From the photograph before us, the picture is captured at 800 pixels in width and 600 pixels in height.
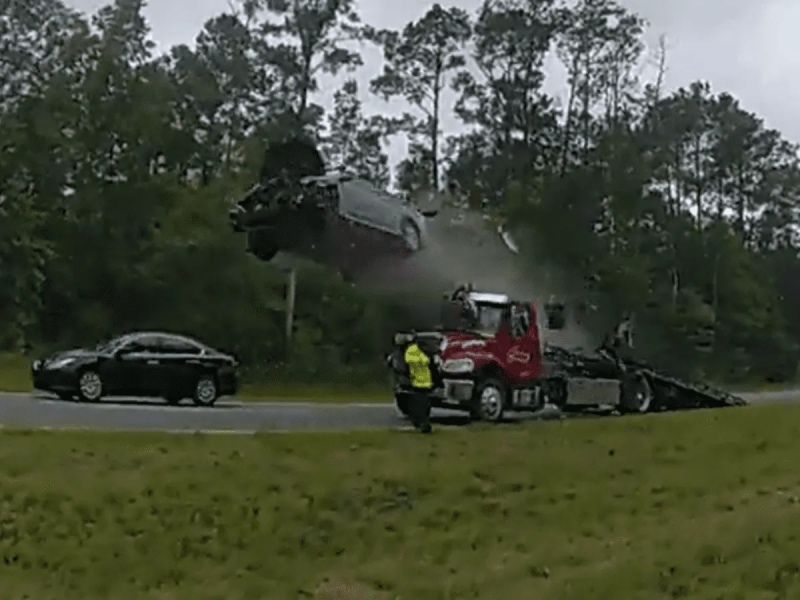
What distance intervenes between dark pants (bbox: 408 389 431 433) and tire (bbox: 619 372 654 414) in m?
7.48

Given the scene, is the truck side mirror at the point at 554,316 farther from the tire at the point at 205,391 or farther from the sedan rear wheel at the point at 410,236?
the tire at the point at 205,391

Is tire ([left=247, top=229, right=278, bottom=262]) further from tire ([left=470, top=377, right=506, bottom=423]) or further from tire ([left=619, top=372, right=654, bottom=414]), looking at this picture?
tire ([left=619, top=372, right=654, bottom=414])

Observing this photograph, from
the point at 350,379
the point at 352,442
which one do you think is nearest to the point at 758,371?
the point at 350,379

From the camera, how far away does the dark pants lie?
18.7 m

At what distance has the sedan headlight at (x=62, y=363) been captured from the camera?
24.6m

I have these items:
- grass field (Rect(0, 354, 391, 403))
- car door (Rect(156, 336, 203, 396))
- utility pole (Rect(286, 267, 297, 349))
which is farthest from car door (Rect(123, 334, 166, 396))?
utility pole (Rect(286, 267, 297, 349))

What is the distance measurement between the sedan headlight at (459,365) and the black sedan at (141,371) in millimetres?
5672

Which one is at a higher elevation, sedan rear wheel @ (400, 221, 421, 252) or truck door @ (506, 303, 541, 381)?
sedan rear wheel @ (400, 221, 421, 252)

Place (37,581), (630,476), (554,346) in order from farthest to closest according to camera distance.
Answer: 1. (554,346)
2. (630,476)
3. (37,581)

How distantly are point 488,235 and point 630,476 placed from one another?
13.6m

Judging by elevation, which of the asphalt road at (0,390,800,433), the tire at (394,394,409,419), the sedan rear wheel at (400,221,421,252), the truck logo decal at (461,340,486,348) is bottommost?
the asphalt road at (0,390,800,433)

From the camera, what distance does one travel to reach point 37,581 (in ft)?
39.0

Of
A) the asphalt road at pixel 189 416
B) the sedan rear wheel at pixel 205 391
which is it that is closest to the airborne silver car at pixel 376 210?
the asphalt road at pixel 189 416

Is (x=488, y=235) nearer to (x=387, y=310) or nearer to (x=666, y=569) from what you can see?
(x=387, y=310)
